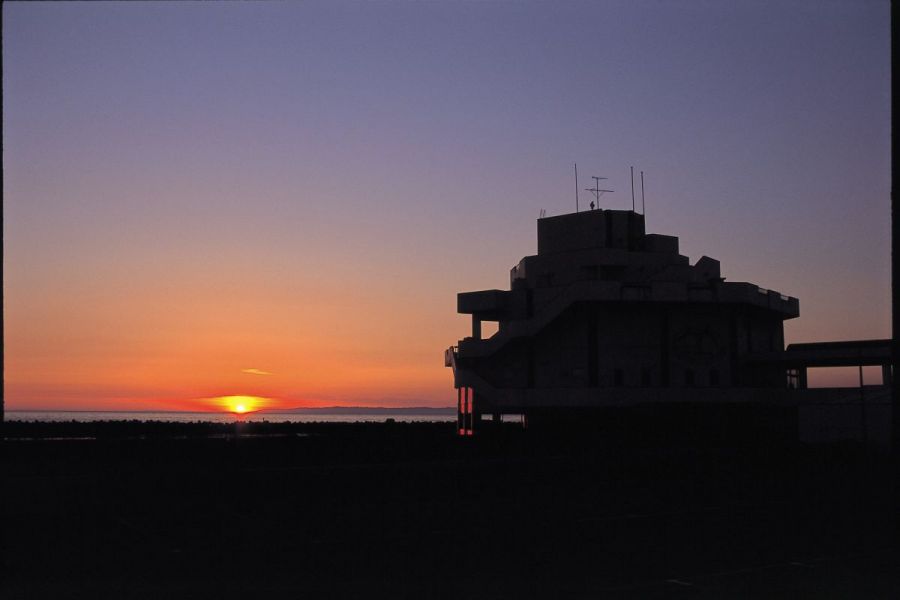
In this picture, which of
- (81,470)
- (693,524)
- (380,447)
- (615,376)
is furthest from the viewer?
(615,376)

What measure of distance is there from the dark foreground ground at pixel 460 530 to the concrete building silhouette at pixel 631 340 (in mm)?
22899

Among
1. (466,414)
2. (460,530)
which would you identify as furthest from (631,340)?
(460,530)

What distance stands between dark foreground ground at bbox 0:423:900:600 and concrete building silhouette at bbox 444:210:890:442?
22899 millimetres

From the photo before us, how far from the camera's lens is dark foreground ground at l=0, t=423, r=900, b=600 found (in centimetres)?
1460

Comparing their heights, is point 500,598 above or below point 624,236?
below

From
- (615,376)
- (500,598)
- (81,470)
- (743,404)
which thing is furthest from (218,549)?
(743,404)

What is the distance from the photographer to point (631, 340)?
66562mm

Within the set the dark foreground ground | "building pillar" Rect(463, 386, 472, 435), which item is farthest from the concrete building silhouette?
the dark foreground ground

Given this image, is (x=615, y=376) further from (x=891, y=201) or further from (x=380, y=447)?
(x=891, y=201)

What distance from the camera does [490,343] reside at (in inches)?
2756

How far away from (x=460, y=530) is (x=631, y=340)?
1869 inches

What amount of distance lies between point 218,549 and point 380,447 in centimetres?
3379

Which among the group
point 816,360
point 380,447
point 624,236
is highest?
point 624,236

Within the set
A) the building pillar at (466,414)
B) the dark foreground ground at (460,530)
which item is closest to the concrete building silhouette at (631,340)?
the building pillar at (466,414)
